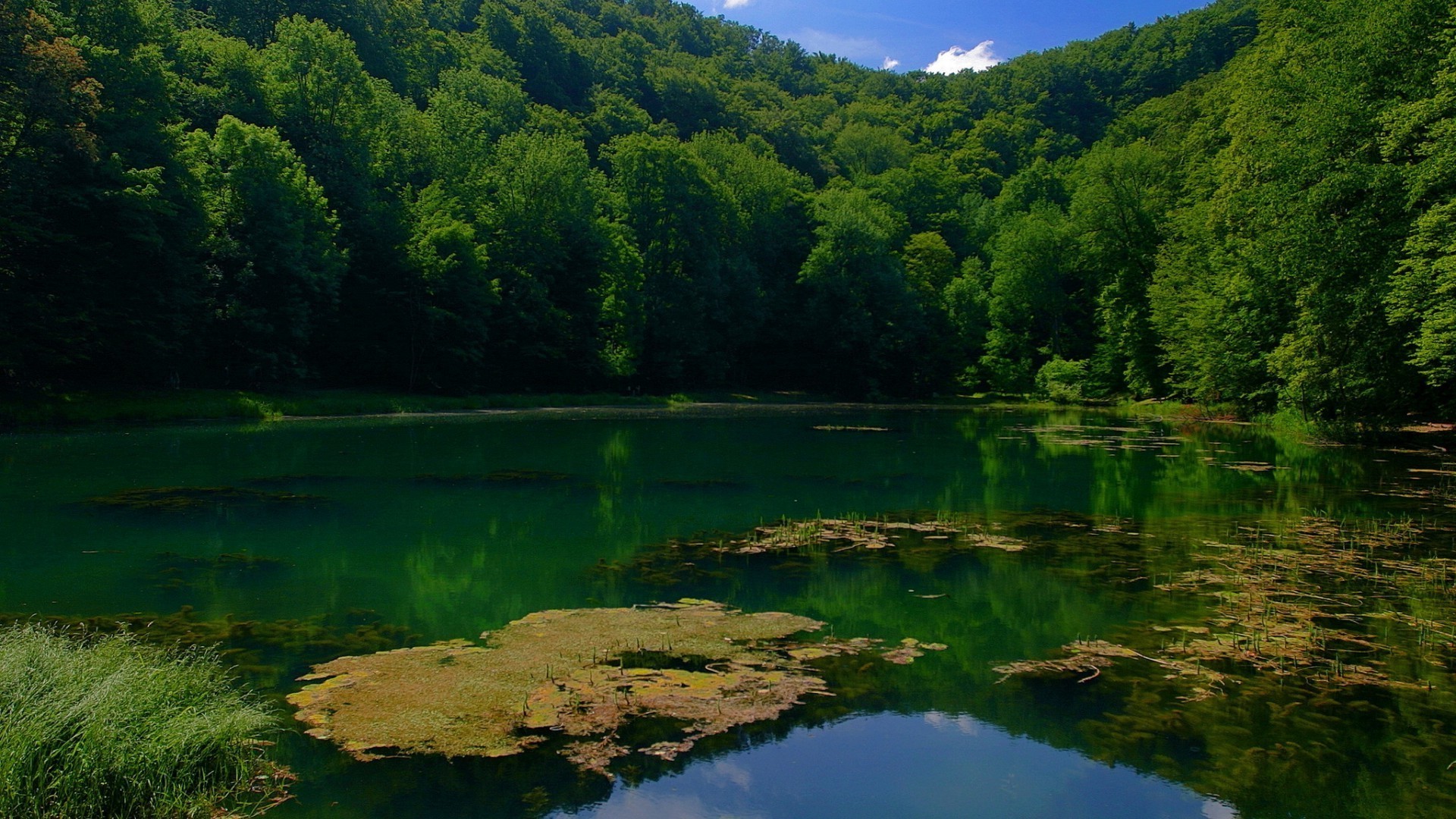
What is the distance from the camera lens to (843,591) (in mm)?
10812

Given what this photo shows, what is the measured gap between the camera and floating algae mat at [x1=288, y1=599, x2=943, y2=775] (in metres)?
6.39

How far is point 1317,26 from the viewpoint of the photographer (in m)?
33.1

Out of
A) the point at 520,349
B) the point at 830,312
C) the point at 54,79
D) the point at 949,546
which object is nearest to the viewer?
the point at 949,546

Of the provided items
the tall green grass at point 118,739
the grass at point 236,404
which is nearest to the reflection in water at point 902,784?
the tall green grass at point 118,739

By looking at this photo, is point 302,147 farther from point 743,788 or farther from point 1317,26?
point 743,788

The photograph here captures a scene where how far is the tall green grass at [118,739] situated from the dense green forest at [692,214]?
79.2ft

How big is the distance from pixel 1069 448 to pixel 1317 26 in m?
18.7

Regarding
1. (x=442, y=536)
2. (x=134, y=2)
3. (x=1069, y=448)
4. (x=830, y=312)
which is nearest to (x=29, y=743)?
(x=442, y=536)

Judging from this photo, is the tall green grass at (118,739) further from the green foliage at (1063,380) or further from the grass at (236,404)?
the green foliage at (1063,380)

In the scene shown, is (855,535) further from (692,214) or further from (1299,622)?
(692,214)

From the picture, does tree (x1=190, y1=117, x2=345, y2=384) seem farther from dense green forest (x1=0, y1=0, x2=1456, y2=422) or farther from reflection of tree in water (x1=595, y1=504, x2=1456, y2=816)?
reflection of tree in water (x1=595, y1=504, x2=1456, y2=816)

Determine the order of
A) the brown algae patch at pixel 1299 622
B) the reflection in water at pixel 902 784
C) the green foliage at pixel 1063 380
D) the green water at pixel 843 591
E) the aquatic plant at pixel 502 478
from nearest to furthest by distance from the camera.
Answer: the reflection in water at pixel 902 784
the green water at pixel 843 591
the brown algae patch at pixel 1299 622
the aquatic plant at pixel 502 478
the green foliage at pixel 1063 380

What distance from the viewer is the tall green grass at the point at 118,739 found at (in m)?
4.79

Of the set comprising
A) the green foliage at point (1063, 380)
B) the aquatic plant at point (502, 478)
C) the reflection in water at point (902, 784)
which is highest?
the green foliage at point (1063, 380)
